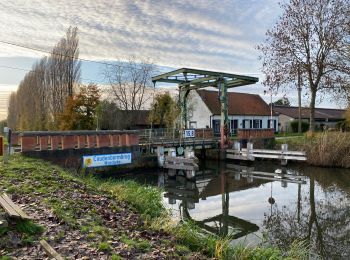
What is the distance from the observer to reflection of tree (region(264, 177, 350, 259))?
7617 millimetres

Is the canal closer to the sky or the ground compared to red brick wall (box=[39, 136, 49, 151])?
closer to the ground

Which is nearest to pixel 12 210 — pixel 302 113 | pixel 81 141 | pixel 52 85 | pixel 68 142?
pixel 68 142

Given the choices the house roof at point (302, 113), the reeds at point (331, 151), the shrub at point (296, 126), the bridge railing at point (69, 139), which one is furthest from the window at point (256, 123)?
the bridge railing at point (69, 139)

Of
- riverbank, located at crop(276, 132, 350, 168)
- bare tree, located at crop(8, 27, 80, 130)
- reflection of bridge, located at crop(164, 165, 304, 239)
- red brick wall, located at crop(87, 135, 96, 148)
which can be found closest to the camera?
reflection of bridge, located at crop(164, 165, 304, 239)

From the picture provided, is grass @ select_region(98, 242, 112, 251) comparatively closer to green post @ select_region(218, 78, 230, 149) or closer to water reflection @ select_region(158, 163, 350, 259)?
water reflection @ select_region(158, 163, 350, 259)

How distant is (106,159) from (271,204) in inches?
349

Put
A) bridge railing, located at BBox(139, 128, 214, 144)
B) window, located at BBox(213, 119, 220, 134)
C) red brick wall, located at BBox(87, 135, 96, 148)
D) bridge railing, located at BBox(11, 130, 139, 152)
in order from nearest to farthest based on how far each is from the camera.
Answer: bridge railing, located at BBox(11, 130, 139, 152) → red brick wall, located at BBox(87, 135, 96, 148) → bridge railing, located at BBox(139, 128, 214, 144) → window, located at BBox(213, 119, 220, 134)

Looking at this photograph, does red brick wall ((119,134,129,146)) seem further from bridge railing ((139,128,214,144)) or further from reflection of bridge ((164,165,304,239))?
reflection of bridge ((164,165,304,239))

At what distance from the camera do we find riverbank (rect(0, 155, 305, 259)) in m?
4.65

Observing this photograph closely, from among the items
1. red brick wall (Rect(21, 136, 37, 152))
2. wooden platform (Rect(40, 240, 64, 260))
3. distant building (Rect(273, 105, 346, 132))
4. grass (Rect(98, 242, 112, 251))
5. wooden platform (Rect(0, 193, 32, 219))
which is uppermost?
distant building (Rect(273, 105, 346, 132))

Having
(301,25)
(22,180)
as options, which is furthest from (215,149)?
(22,180)

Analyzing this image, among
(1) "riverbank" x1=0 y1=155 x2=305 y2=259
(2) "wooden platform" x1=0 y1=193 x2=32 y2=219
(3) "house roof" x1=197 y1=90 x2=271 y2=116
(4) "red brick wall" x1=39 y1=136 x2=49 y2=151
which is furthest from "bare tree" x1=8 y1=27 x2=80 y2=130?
(2) "wooden platform" x1=0 y1=193 x2=32 y2=219

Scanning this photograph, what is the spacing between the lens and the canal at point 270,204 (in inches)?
328

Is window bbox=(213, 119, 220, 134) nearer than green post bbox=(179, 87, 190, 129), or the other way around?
green post bbox=(179, 87, 190, 129)
